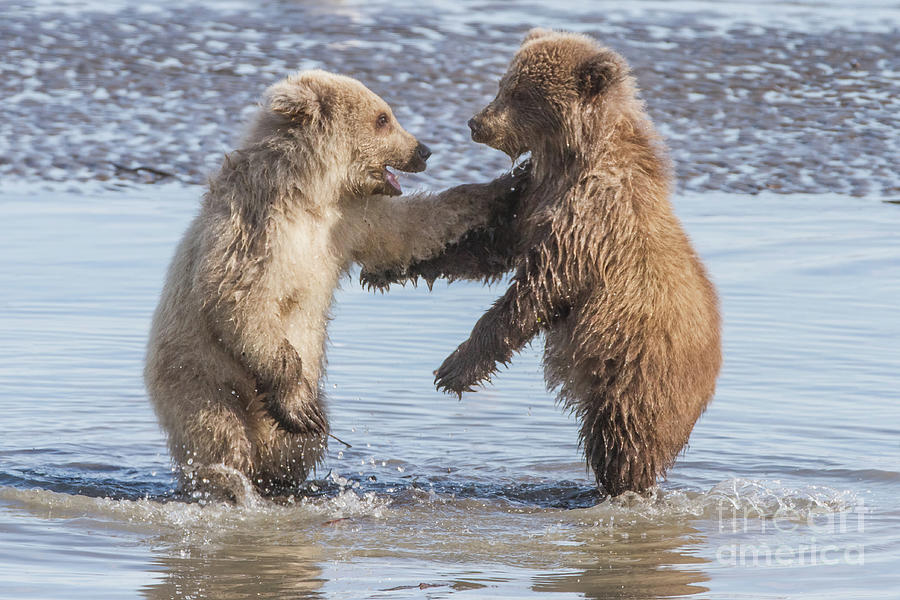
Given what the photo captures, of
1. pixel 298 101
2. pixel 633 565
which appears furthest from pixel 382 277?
pixel 633 565

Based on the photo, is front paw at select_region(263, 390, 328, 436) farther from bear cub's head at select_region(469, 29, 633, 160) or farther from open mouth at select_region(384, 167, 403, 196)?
bear cub's head at select_region(469, 29, 633, 160)

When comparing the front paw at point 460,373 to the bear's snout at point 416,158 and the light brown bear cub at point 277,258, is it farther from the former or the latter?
the bear's snout at point 416,158

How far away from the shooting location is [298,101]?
7047mm

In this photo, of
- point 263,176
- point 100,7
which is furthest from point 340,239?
point 100,7

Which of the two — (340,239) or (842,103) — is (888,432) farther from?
(842,103)

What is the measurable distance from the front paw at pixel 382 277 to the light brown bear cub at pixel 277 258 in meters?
0.07

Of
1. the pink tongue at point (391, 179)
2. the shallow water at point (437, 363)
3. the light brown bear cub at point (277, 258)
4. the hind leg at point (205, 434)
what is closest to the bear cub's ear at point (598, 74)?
the light brown bear cub at point (277, 258)

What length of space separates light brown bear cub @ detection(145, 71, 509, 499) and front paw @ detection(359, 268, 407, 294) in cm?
7

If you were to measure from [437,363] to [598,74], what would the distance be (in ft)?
9.42

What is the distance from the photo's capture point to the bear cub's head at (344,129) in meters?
7.11

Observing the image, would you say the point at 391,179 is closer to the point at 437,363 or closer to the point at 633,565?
the point at 633,565

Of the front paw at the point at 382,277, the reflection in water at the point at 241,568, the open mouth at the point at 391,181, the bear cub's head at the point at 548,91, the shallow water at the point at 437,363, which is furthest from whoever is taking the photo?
the front paw at the point at 382,277

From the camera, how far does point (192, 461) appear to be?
23.9 ft

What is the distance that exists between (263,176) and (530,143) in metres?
1.19
